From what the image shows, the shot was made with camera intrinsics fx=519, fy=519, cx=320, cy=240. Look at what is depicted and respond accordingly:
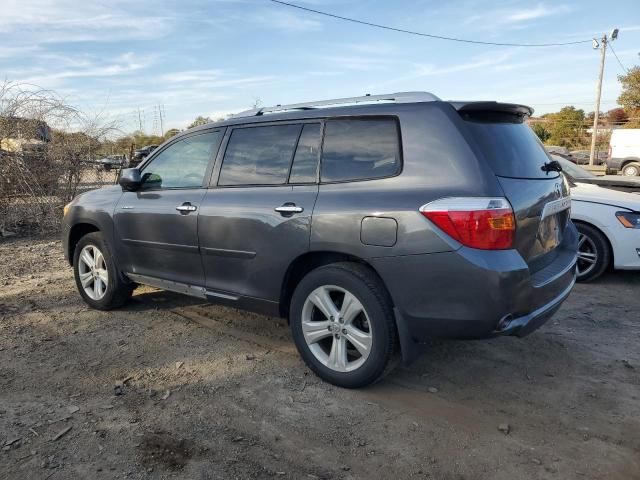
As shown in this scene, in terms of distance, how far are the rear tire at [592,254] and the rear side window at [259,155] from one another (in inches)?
154

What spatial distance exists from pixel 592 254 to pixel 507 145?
3.41 meters

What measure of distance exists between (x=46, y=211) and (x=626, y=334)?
30.1ft

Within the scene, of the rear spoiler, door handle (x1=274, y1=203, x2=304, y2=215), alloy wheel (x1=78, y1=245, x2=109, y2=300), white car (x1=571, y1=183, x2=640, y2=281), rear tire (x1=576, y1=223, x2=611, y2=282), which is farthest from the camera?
rear tire (x1=576, y1=223, x2=611, y2=282)

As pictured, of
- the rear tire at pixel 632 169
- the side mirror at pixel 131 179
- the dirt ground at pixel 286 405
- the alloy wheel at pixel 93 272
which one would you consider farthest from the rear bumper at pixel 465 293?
the rear tire at pixel 632 169

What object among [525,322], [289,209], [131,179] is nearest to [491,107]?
[525,322]

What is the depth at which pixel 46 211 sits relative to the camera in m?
9.41

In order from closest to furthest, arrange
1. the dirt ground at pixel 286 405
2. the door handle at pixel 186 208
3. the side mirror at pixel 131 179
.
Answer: the dirt ground at pixel 286 405 < the door handle at pixel 186 208 < the side mirror at pixel 131 179

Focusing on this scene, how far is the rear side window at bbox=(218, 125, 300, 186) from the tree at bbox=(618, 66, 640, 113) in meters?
39.3

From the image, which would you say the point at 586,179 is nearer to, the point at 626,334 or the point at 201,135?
the point at 626,334

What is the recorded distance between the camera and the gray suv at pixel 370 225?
9.37ft

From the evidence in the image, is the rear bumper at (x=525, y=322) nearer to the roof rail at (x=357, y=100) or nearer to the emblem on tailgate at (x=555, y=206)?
the emblem on tailgate at (x=555, y=206)

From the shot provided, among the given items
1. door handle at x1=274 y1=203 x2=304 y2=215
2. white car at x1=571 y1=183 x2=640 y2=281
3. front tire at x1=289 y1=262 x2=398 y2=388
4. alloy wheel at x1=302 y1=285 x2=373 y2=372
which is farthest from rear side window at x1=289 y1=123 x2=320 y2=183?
white car at x1=571 y1=183 x2=640 y2=281

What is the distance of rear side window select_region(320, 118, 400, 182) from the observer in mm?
3203

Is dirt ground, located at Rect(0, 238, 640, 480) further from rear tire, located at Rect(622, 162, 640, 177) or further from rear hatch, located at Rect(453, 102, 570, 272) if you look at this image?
rear tire, located at Rect(622, 162, 640, 177)
